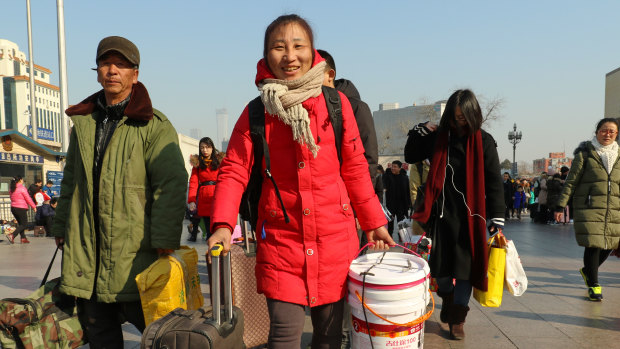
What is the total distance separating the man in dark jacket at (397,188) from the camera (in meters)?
12.1

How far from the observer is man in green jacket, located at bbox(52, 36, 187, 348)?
100 inches

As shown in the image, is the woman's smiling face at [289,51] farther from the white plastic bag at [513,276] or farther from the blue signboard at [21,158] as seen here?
the blue signboard at [21,158]

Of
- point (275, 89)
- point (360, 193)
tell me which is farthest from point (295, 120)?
point (360, 193)

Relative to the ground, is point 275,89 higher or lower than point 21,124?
lower

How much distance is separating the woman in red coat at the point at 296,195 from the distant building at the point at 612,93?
5555 cm

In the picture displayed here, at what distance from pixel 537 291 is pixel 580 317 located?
1074mm

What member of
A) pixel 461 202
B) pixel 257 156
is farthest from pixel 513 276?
pixel 257 156

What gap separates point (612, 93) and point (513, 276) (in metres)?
56.8

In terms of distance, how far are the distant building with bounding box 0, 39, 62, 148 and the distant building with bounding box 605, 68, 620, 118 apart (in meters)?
68.6

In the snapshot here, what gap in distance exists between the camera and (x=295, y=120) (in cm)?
216

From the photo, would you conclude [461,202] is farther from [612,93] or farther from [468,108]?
[612,93]

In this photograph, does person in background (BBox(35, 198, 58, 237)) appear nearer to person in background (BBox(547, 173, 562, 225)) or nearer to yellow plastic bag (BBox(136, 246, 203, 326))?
yellow plastic bag (BBox(136, 246, 203, 326))

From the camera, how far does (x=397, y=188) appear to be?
12125 millimetres

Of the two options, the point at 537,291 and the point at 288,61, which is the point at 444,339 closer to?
the point at 537,291
